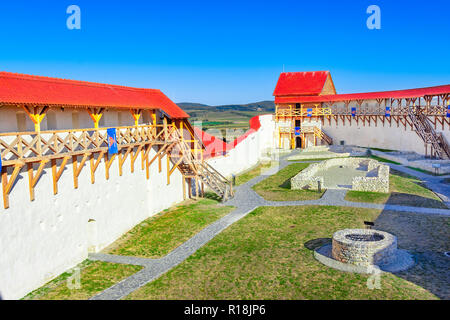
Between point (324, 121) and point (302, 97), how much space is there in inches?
168

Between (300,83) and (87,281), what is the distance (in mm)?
45099

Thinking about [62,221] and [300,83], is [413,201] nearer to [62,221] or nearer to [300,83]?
[62,221]

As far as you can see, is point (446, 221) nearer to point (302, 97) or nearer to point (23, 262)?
point (23, 262)

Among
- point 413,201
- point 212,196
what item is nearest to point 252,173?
point 212,196

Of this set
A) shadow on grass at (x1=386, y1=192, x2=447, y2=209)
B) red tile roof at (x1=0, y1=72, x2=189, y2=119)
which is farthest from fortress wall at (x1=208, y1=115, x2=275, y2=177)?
shadow on grass at (x1=386, y1=192, x2=447, y2=209)

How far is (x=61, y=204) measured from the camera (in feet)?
49.7

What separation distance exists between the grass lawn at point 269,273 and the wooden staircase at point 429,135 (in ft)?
65.7

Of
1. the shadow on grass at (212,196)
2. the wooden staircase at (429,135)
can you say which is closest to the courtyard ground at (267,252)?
the shadow on grass at (212,196)

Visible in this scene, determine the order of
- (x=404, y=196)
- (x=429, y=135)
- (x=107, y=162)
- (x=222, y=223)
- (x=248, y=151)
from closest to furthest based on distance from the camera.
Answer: (x=107, y=162)
(x=222, y=223)
(x=404, y=196)
(x=429, y=135)
(x=248, y=151)

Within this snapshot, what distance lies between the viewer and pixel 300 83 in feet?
177

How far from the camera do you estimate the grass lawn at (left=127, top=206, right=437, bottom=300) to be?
12.4m

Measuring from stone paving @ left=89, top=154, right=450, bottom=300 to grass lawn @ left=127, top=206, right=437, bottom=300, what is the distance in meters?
0.47

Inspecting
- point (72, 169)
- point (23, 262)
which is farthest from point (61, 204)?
point (23, 262)

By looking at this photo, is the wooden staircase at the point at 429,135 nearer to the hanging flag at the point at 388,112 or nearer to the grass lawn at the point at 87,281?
the hanging flag at the point at 388,112
